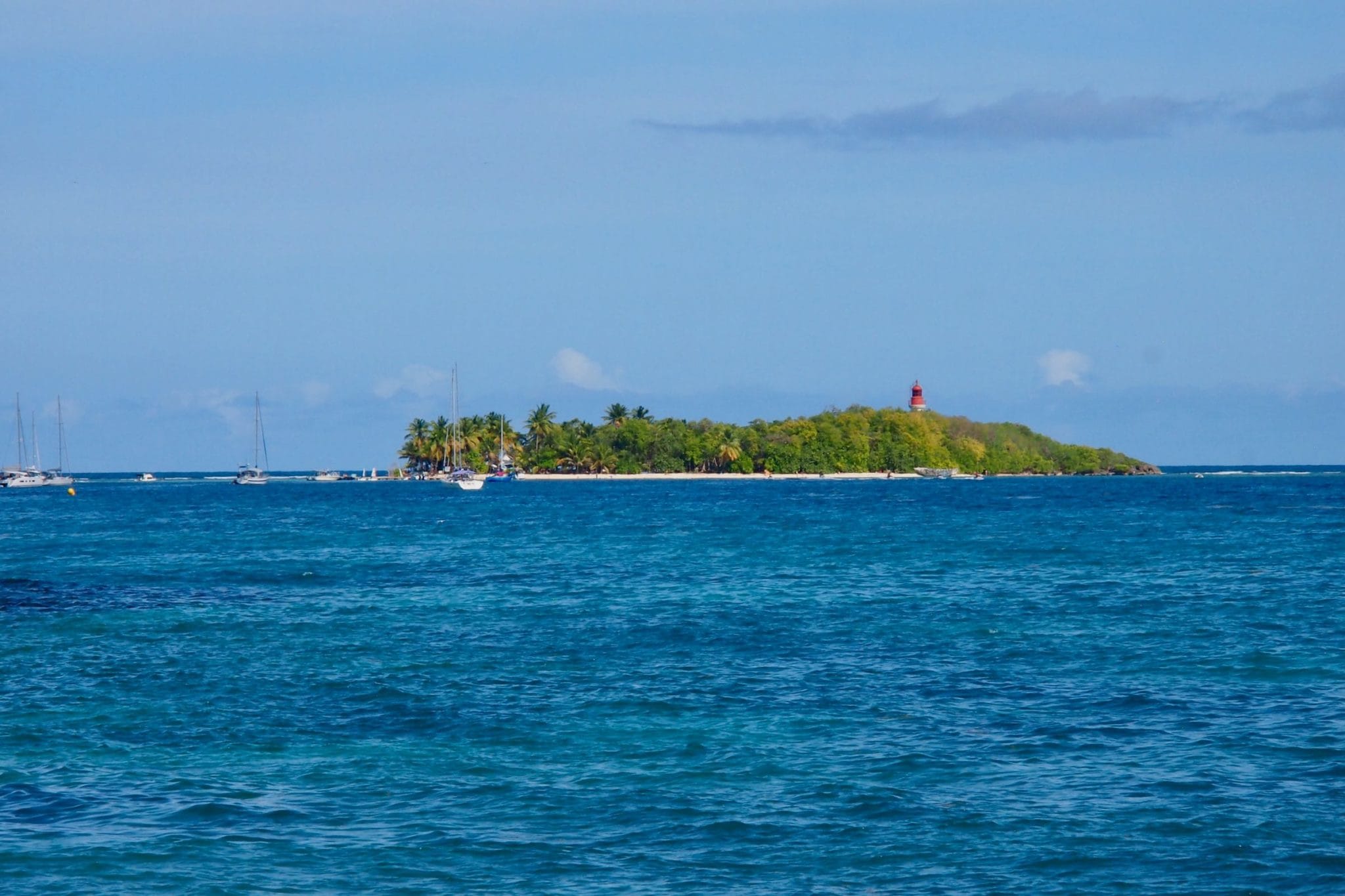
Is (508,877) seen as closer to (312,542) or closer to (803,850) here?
(803,850)

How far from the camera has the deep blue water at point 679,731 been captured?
1767 centimetres

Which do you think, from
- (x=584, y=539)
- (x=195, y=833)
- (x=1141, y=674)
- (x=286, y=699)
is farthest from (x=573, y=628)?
(x=584, y=539)

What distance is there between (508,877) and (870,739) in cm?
874

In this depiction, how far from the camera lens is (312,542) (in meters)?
81.9

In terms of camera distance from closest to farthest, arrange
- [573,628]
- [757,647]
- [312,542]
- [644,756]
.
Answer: [644,756]
[757,647]
[573,628]
[312,542]

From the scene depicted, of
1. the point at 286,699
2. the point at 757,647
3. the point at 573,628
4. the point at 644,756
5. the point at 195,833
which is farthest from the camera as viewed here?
the point at 573,628

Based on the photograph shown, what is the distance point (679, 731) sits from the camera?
2498cm

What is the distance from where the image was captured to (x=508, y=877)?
17.1m

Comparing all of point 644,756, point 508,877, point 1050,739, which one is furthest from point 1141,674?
point 508,877

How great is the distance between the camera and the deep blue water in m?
17.7

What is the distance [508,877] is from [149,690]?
15.8 meters

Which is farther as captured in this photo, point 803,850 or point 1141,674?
point 1141,674

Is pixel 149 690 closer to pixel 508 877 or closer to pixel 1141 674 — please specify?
pixel 508 877

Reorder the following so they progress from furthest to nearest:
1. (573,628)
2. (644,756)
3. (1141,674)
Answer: (573,628)
(1141,674)
(644,756)
